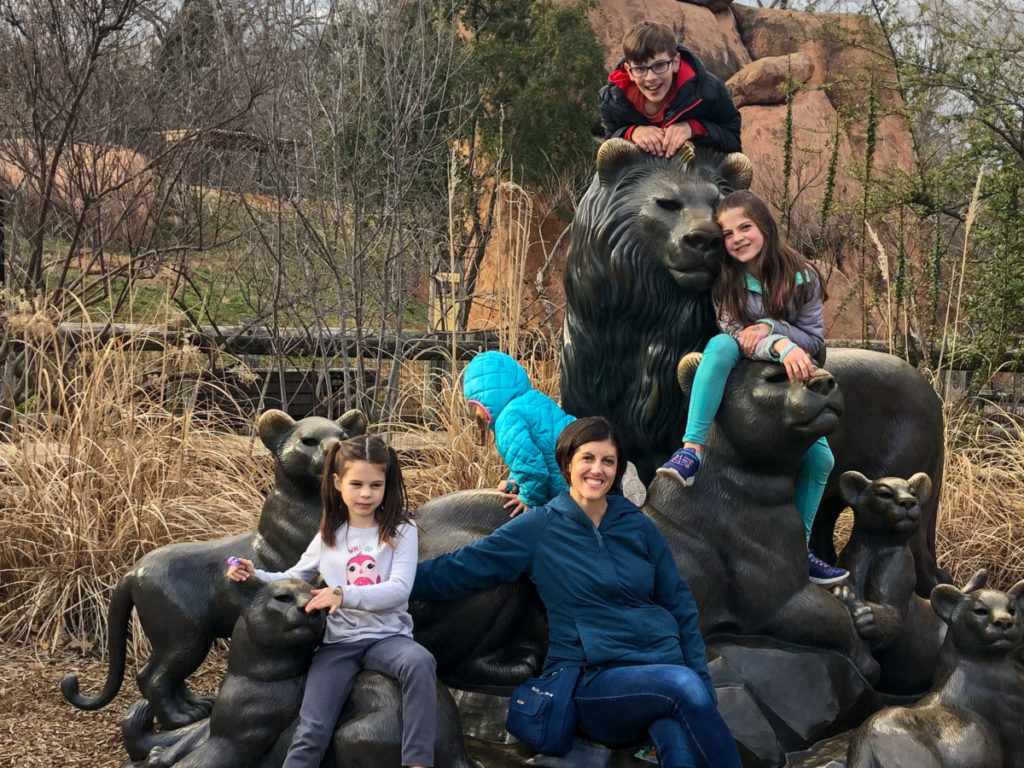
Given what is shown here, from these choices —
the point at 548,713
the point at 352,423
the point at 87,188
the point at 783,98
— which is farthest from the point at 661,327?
the point at 783,98

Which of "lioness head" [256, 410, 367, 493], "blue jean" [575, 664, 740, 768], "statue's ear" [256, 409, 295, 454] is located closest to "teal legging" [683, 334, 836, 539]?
"blue jean" [575, 664, 740, 768]

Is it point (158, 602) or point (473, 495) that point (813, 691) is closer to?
point (473, 495)

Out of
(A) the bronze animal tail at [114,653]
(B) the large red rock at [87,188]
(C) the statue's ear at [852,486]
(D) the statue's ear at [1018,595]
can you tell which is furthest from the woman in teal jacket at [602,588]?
(B) the large red rock at [87,188]

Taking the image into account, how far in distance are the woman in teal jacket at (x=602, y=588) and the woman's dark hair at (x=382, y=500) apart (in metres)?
0.19

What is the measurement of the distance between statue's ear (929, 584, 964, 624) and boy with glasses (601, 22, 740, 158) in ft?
4.85

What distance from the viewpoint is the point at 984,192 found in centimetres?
897

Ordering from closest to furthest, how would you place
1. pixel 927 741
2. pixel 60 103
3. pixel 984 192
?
pixel 927 741 < pixel 60 103 < pixel 984 192

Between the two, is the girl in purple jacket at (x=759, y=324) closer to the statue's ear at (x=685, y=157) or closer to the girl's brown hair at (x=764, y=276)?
the girl's brown hair at (x=764, y=276)

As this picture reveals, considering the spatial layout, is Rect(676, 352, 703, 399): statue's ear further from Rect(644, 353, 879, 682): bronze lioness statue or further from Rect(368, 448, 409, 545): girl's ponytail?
Rect(368, 448, 409, 545): girl's ponytail

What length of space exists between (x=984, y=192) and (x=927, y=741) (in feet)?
24.7

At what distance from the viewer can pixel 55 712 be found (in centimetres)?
406

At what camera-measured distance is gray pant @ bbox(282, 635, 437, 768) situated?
8.16 feet

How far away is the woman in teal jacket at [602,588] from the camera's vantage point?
2.54m

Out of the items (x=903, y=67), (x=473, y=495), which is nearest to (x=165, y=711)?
(x=473, y=495)
